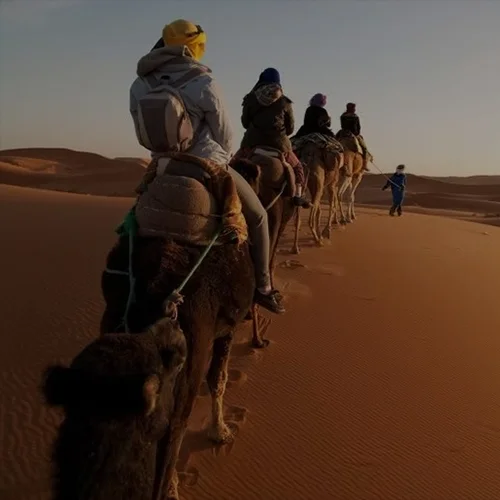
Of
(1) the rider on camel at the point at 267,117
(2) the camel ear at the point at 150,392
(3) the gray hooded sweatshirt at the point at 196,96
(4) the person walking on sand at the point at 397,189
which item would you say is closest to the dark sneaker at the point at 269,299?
(3) the gray hooded sweatshirt at the point at 196,96

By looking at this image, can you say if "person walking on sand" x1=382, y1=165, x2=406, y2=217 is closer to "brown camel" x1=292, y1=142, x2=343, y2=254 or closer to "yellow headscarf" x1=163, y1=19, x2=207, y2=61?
"brown camel" x1=292, y1=142, x2=343, y2=254

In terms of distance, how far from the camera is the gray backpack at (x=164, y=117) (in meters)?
3.70

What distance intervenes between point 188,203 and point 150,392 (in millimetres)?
1594

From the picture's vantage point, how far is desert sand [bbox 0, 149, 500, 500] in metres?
4.59

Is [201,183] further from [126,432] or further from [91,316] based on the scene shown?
[91,316]

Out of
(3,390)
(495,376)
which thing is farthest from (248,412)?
(495,376)

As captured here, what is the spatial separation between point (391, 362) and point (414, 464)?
6.18 feet

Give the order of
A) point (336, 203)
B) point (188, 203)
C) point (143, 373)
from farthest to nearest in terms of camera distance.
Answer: point (336, 203), point (188, 203), point (143, 373)

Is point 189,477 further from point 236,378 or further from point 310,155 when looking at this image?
point 310,155

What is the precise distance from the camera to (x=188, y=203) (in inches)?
144

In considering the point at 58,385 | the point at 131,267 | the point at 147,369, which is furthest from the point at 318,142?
the point at 58,385

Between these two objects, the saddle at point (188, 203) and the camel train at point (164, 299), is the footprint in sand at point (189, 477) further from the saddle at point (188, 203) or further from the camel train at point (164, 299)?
the saddle at point (188, 203)

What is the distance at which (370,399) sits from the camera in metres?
5.76

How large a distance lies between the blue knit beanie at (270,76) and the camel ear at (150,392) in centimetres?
526
